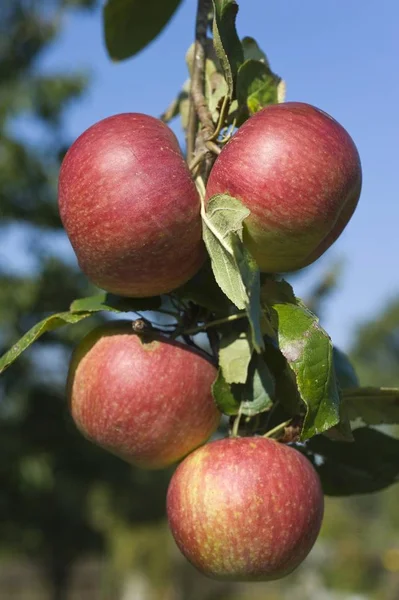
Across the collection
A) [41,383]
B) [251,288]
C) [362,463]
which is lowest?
[41,383]

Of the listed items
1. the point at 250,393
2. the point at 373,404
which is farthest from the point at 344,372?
the point at 250,393

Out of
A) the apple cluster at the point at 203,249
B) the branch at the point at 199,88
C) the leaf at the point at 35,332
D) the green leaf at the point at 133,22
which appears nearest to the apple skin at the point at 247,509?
the apple cluster at the point at 203,249

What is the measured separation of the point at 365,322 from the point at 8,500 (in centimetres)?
2509

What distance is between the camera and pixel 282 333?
0.78 m

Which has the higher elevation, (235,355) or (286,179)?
(286,179)

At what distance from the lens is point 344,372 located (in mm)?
1021

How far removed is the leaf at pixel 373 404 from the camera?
93cm

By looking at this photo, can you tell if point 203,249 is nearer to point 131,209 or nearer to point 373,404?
point 131,209

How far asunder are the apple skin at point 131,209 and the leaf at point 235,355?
98 millimetres

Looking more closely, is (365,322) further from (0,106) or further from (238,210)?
(238,210)

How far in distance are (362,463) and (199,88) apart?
0.52m

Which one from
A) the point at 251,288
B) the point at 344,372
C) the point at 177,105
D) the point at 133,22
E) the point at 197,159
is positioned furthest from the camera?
the point at 133,22

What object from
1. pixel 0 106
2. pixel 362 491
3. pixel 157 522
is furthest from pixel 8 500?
pixel 362 491

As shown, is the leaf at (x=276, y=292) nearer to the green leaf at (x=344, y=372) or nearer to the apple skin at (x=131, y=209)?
the apple skin at (x=131, y=209)
